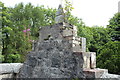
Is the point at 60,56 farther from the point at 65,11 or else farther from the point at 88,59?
the point at 65,11

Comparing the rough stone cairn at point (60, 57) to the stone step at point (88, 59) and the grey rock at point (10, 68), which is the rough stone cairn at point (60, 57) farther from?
the grey rock at point (10, 68)

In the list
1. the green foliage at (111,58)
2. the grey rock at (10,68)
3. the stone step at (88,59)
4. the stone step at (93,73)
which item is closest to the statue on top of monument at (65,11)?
the stone step at (88,59)

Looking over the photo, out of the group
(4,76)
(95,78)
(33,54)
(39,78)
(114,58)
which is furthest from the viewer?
(114,58)

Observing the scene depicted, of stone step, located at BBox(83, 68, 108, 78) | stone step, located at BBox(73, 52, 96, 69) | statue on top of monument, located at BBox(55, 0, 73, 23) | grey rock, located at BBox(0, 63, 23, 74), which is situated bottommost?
grey rock, located at BBox(0, 63, 23, 74)

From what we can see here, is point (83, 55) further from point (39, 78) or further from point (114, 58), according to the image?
point (114, 58)

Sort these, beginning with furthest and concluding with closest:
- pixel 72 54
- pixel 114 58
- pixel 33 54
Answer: pixel 114 58 → pixel 33 54 → pixel 72 54

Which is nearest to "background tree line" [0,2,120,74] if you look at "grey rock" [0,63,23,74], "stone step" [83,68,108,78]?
"grey rock" [0,63,23,74]

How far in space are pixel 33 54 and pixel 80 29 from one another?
7085 mm

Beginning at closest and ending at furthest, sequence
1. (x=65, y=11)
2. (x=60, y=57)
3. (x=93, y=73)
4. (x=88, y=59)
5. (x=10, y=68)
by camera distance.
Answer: (x=93, y=73) → (x=88, y=59) → (x=60, y=57) → (x=65, y=11) → (x=10, y=68)

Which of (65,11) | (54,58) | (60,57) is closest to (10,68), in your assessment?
(54,58)

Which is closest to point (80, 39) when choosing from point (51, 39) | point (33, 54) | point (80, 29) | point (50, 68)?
point (51, 39)

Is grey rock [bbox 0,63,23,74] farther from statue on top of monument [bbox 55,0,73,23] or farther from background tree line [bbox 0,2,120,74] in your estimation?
background tree line [bbox 0,2,120,74]

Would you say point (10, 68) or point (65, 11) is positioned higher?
point (65, 11)

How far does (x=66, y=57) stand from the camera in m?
2.78
